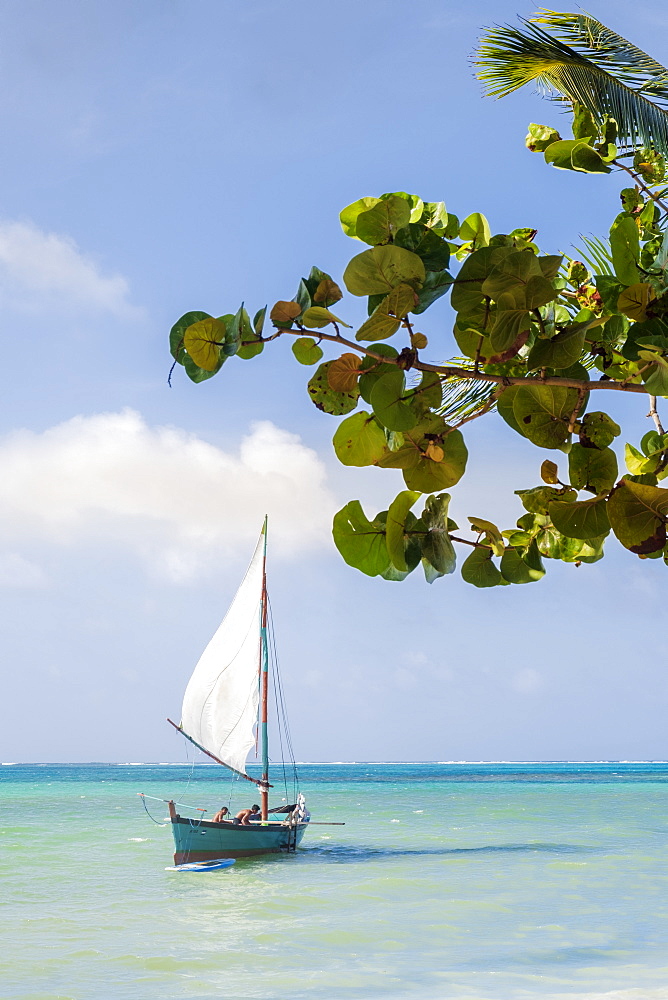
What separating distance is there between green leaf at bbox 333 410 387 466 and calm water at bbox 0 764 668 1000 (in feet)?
28.2

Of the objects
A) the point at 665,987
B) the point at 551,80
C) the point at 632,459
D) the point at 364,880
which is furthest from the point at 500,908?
the point at 632,459

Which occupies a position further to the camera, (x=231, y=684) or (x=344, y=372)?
(x=231, y=684)

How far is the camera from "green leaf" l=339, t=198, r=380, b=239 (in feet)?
2.81

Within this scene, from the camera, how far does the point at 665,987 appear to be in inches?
321

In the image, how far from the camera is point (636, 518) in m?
0.72

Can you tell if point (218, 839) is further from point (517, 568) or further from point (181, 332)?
point (181, 332)

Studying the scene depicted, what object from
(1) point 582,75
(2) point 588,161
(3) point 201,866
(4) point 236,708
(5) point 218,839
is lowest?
(3) point 201,866

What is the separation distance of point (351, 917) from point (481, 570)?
13.5m

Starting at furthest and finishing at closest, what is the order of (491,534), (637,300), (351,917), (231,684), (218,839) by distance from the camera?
1. (231,684)
2. (218,839)
3. (351,917)
4. (491,534)
5. (637,300)

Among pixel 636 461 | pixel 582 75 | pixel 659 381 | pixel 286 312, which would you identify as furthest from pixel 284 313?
pixel 582 75

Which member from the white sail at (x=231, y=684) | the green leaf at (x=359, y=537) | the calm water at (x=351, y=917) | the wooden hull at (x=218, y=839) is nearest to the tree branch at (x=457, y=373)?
the green leaf at (x=359, y=537)

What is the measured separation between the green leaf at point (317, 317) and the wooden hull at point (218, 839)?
1795 cm

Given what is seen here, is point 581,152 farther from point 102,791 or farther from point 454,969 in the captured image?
point 102,791

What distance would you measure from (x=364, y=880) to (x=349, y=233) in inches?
687
